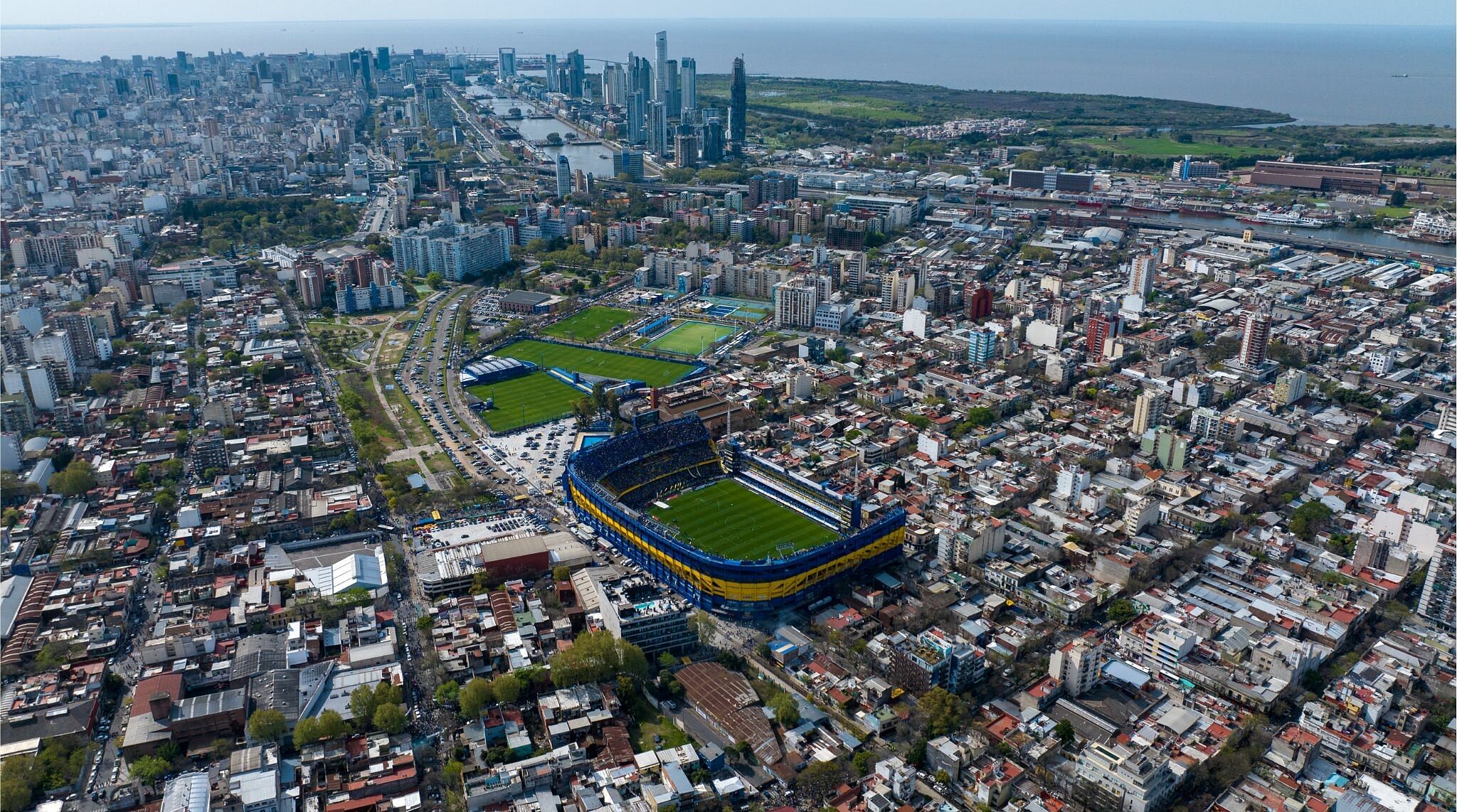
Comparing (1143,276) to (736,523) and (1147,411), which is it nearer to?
(1147,411)

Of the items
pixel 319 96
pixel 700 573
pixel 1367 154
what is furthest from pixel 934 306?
pixel 319 96

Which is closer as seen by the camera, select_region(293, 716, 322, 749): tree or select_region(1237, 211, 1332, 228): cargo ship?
select_region(293, 716, 322, 749): tree

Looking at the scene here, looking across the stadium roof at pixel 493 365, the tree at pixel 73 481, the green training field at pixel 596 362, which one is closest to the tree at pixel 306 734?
the tree at pixel 73 481

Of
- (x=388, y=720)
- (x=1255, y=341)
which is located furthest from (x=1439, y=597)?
(x=388, y=720)

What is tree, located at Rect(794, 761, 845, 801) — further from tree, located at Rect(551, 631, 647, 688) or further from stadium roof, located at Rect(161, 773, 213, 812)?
stadium roof, located at Rect(161, 773, 213, 812)

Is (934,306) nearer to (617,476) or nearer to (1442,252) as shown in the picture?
(617,476)

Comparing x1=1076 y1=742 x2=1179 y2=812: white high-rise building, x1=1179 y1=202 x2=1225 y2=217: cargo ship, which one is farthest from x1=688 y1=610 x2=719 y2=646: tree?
x1=1179 y1=202 x2=1225 y2=217: cargo ship
